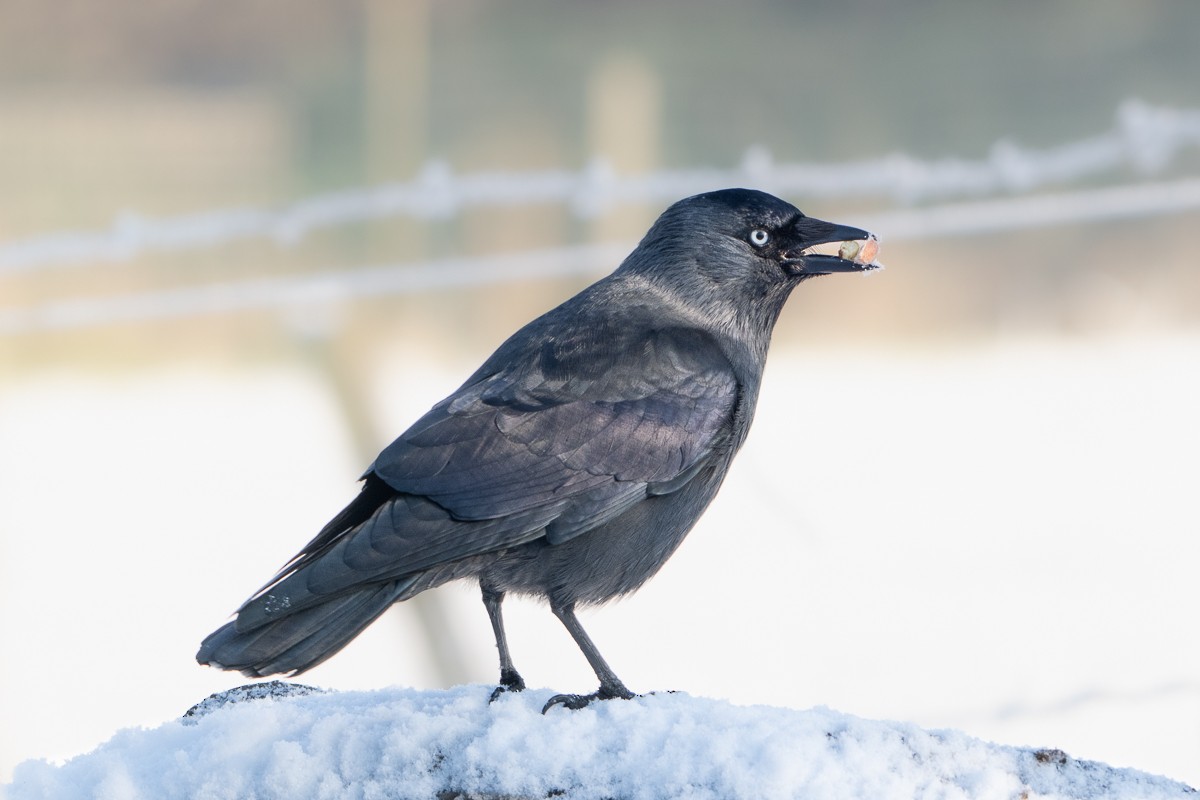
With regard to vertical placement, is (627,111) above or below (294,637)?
above

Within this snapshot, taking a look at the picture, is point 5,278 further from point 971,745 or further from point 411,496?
point 971,745

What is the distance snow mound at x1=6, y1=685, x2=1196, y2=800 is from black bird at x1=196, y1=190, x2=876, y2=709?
5.6 inches

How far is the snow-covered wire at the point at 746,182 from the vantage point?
4.93m

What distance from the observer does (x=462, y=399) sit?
8.02 feet

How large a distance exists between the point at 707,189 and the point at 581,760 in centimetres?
332

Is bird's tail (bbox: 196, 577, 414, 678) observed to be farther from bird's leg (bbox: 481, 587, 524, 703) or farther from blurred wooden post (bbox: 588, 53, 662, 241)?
blurred wooden post (bbox: 588, 53, 662, 241)

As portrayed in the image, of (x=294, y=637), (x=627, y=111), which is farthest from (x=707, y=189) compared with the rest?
(x=294, y=637)

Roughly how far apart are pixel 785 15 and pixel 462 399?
10.1 feet

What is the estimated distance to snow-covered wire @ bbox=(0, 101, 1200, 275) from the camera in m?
4.93

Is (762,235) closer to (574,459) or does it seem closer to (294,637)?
(574,459)

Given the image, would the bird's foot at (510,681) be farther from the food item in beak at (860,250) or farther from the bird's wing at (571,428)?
the food item in beak at (860,250)

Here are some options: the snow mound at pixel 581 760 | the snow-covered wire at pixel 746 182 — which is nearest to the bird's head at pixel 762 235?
the snow mound at pixel 581 760

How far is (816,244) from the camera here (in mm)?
2871

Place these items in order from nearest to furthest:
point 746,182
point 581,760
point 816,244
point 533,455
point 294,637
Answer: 1. point 581,760
2. point 294,637
3. point 533,455
4. point 816,244
5. point 746,182
